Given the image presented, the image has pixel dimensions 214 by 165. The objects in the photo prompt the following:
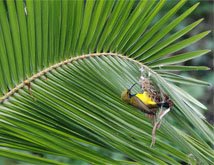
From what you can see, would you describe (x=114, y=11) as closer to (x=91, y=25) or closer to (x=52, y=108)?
(x=91, y=25)

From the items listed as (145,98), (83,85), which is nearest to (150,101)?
(145,98)

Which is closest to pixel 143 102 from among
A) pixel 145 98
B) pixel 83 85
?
pixel 145 98

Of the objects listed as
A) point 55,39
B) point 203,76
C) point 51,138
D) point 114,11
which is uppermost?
point 203,76

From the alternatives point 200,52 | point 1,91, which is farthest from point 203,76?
point 1,91

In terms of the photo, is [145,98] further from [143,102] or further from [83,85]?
[83,85]

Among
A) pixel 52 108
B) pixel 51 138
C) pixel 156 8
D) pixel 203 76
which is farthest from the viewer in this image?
pixel 203 76
